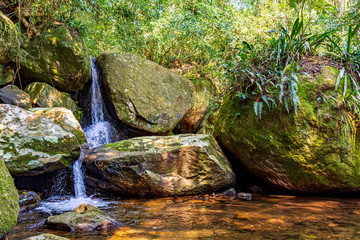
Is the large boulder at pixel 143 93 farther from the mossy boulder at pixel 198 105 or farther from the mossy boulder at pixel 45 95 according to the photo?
the mossy boulder at pixel 45 95

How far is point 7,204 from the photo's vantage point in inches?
84.7

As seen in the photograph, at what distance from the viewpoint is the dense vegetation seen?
435cm

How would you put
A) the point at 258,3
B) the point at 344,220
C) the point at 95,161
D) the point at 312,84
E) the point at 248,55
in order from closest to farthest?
the point at 344,220 < the point at 312,84 < the point at 95,161 < the point at 248,55 < the point at 258,3

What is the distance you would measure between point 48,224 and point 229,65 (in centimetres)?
412

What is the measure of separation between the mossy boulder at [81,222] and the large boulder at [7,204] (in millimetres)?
797

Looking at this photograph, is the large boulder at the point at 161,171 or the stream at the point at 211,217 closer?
the stream at the point at 211,217

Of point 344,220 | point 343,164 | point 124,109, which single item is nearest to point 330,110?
point 343,164

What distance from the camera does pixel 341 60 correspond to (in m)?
4.38

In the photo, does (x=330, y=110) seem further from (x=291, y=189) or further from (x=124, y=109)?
(x=124, y=109)

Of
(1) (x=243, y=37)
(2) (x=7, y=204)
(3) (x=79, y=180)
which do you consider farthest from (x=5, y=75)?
(1) (x=243, y=37)

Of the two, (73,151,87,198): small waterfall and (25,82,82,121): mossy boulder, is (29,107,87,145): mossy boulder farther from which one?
(25,82,82,121): mossy boulder

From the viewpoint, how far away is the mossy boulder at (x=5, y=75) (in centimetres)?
648

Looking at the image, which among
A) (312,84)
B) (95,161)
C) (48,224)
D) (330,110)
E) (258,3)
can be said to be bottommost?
(48,224)

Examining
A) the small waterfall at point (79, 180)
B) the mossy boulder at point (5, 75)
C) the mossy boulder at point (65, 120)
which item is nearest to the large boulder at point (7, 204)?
the small waterfall at point (79, 180)
